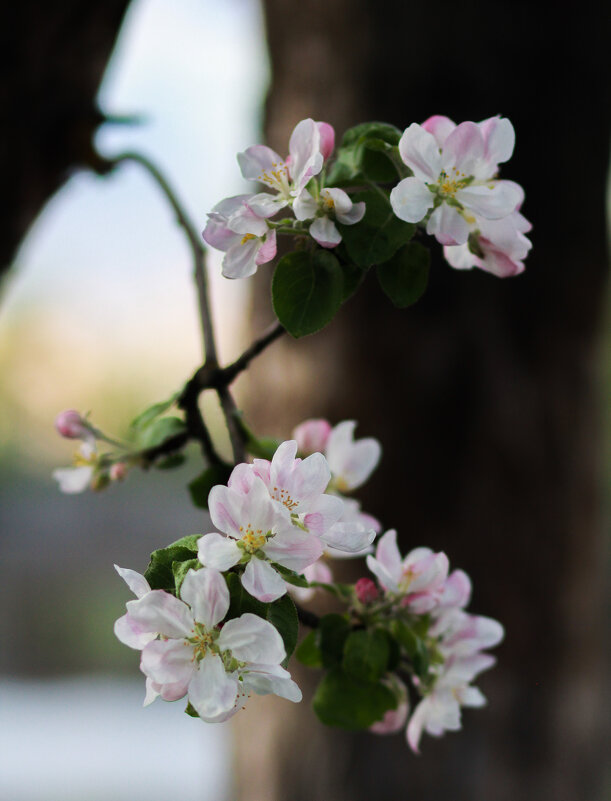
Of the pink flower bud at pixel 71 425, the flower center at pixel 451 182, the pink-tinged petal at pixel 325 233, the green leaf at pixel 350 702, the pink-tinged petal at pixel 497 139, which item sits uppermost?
the pink-tinged petal at pixel 497 139

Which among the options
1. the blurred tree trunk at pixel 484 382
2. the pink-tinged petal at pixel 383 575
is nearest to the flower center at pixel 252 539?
the pink-tinged petal at pixel 383 575

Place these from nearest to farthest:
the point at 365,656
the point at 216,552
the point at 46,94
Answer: the point at 216,552 → the point at 365,656 → the point at 46,94

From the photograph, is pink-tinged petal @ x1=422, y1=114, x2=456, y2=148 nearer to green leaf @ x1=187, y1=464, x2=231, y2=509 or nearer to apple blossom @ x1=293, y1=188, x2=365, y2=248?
apple blossom @ x1=293, y1=188, x2=365, y2=248

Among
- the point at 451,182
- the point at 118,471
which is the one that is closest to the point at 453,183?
the point at 451,182

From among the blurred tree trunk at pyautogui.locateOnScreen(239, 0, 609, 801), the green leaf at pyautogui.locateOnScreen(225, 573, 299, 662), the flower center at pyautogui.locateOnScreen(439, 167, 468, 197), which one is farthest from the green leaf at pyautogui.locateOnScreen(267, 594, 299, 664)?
the blurred tree trunk at pyautogui.locateOnScreen(239, 0, 609, 801)

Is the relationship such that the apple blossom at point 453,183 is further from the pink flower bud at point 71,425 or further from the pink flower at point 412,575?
the pink flower bud at point 71,425

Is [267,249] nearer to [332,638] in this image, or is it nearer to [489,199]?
[489,199]

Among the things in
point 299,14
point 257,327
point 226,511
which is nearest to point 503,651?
point 257,327
